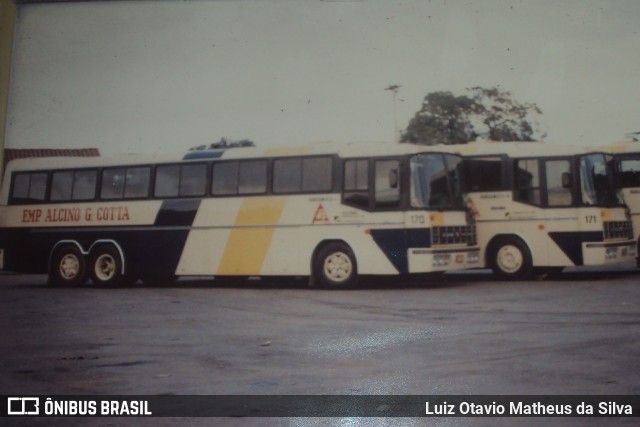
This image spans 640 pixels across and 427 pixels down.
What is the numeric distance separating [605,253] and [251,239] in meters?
4.38

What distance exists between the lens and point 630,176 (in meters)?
9.17

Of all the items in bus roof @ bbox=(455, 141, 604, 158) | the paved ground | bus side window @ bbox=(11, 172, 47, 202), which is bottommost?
the paved ground

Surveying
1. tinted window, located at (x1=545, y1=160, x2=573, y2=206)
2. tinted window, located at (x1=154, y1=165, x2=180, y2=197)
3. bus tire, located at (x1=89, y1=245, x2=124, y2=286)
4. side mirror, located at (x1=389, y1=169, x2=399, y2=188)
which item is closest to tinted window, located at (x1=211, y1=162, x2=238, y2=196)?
Answer: tinted window, located at (x1=154, y1=165, x2=180, y2=197)

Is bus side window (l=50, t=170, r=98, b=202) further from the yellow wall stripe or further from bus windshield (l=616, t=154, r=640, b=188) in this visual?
bus windshield (l=616, t=154, r=640, b=188)

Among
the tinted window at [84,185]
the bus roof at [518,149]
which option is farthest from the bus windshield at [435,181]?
the tinted window at [84,185]

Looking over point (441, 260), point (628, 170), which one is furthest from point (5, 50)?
point (628, 170)

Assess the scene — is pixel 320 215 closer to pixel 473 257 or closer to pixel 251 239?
pixel 251 239

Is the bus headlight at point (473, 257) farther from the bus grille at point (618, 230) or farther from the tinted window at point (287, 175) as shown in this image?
the tinted window at point (287, 175)

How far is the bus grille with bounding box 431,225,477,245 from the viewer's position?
29.1 ft

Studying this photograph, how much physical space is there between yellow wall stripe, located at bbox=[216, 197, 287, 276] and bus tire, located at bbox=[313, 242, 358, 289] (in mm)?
678

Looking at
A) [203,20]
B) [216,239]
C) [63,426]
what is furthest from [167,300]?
[63,426]

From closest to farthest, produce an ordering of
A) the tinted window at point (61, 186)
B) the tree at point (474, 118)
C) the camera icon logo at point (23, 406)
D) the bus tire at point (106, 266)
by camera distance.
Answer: the camera icon logo at point (23, 406) → the tree at point (474, 118) → the tinted window at point (61, 186) → the bus tire at point (106, 266)

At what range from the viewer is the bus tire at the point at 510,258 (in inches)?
387

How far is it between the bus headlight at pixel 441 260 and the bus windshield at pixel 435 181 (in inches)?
23.6
